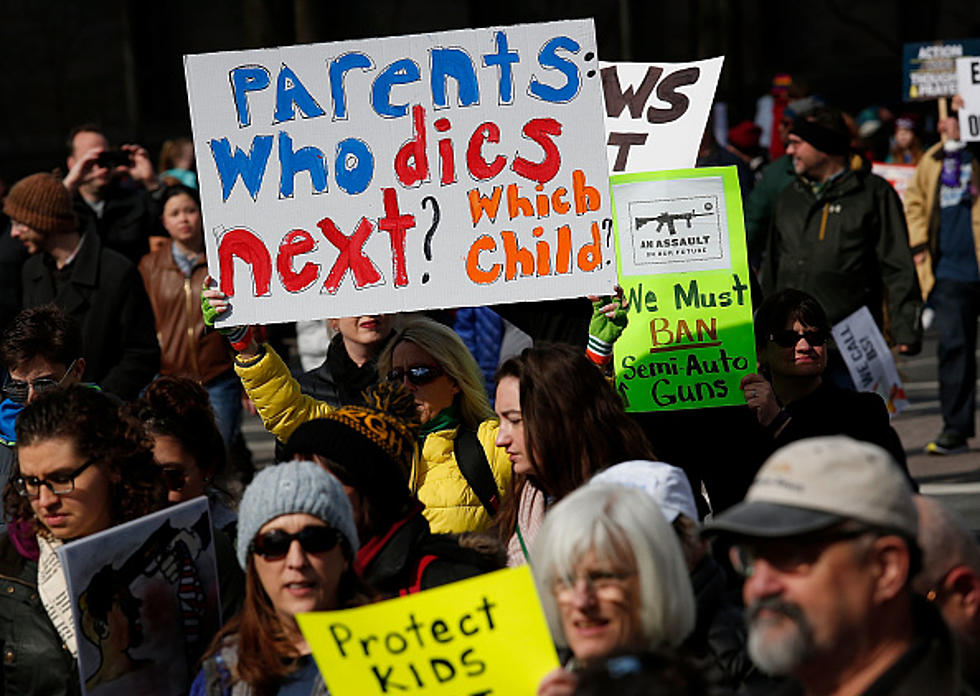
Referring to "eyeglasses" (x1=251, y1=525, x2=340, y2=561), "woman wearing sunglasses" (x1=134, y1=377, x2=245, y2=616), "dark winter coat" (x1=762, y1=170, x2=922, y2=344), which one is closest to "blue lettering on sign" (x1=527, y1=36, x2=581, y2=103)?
"woman wearing sunglasses" (x1=134, y1=377, x2=245, y2=616)

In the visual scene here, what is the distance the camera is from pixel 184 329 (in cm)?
874

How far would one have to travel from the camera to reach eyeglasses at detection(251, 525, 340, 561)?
3.74 metres

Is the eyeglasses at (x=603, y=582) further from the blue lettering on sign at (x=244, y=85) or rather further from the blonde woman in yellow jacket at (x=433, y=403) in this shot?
the blue lettering on sign at (x=244, y=85)

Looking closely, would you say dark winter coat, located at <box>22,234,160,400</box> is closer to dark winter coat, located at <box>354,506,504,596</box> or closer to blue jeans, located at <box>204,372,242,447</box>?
blue jeans, located at <box>204,372,242,447</box>

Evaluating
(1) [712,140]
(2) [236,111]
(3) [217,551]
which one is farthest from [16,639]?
(1) [712,140]

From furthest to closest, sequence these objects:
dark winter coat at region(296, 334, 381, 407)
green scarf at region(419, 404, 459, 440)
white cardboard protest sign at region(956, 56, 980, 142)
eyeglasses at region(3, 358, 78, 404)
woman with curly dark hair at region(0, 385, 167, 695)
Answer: white cardboard protest sign at region(956, 56, 980, 142) → dark winter coat at region(296, 334, 381, 407) → eyeglasses at region(3, 358, 78, 404) → green scarf at region(419, 404, 459, 440) → woman with curly dark hair at region(0, 385, 167, 695)

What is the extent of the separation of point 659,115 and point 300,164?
1.59 m

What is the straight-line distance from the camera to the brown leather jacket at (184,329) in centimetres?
870

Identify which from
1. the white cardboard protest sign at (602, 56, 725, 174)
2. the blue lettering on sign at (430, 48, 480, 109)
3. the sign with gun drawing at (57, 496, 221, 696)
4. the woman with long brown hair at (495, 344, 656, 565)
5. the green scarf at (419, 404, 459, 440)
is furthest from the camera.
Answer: the white cardboard protest sign at (602, 56, 725, 174)

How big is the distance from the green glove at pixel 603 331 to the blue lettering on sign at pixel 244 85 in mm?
1316

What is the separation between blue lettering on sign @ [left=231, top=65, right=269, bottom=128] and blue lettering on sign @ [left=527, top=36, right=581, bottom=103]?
0.90 m

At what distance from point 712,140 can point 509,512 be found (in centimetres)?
501

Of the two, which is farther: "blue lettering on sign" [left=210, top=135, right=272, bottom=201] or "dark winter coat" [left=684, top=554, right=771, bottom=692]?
"blue lettering on sign" [left=210, top=135, right=272, bottom=201]

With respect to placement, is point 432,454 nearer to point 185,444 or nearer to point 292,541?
point 185,444
